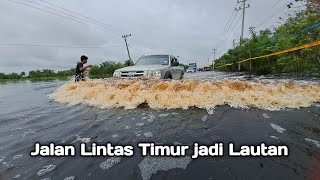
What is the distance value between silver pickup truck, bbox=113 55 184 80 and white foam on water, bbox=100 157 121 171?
673cm

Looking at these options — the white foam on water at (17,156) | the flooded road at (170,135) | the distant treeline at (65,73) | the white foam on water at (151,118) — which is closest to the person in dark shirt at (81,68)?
the flooded road at (170,135)

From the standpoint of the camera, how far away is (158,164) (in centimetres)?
304

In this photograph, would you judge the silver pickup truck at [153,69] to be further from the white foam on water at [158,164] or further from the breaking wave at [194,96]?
the white foam on water at [158,164]

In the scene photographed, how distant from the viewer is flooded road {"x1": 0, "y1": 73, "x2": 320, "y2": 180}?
9.34 ft

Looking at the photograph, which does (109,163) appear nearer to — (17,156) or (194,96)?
(17,156)

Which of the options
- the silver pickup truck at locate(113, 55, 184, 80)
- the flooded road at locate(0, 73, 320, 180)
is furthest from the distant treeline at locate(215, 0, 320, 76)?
the flooded road at locate(0, 73, 320, 180)

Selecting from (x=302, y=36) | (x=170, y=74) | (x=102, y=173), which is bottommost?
(x=102, y=173)

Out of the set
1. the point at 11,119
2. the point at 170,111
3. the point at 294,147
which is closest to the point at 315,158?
the point at 294,147

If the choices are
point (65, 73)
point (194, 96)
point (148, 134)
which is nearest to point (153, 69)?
point (194, 96)

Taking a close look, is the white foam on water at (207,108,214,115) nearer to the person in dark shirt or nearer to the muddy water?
the muddy water

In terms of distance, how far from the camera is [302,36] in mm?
13359

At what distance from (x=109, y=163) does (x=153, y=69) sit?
23.2ft

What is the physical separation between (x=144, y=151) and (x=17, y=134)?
2428 mm

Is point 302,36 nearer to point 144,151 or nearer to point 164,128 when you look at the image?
point 164,128
